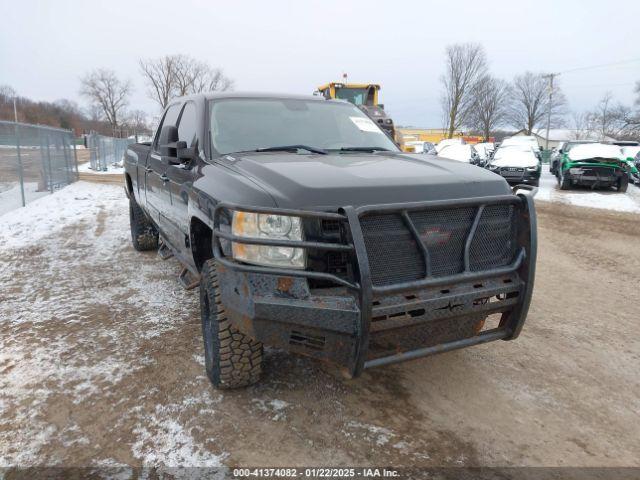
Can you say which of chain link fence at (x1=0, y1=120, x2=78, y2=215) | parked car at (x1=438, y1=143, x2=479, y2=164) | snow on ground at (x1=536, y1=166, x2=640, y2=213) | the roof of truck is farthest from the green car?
chain link fence at (x1=0, y1=120, x2=78, y2=215)

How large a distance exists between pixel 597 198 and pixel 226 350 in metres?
14.0

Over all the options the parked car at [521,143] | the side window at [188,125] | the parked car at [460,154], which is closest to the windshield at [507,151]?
the parked car at [521,143]

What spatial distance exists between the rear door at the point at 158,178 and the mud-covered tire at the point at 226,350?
1.52 meters

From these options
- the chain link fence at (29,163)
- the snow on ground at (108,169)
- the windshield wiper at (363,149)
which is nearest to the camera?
the windshield wiper at (363,149)

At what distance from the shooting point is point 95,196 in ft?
41.0

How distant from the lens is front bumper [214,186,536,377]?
2328mm

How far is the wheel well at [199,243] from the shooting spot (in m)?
3.36

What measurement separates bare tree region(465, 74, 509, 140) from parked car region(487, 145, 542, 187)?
1531 inches

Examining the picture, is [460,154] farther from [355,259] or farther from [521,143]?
[355,259]

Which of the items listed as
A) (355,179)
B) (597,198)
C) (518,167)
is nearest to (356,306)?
(355,179)

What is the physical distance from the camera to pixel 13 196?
33.7ft

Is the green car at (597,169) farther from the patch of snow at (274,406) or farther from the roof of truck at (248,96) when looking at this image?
the patch of snow at (274,406)

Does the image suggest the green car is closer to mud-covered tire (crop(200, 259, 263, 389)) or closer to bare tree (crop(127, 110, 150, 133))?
mud-covered tire (crop(200, 259, 263, 389))

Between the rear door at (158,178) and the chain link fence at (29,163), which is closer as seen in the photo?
the rear door at (158,178)
